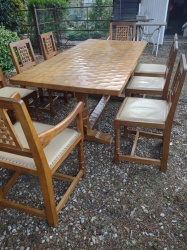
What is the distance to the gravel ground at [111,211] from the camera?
132cm

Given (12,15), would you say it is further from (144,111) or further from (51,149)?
(51,149)

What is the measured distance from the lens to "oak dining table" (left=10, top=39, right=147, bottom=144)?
1604 millimetres

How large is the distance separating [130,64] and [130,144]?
815 millimetres

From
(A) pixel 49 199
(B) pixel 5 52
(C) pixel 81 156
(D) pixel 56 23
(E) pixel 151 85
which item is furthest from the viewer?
(D) pixel 56 23

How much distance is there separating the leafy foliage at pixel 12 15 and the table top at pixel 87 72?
3.46m

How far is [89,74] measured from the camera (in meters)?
1.82

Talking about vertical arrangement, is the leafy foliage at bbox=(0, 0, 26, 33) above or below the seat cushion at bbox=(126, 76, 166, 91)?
above

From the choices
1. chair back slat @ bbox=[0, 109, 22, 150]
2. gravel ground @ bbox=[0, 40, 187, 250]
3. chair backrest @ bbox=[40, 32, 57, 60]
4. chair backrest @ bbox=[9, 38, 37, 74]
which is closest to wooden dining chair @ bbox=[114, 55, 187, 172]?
gravel ground @ bbox=[0, 40, 187, 250]

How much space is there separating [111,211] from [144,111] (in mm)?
841

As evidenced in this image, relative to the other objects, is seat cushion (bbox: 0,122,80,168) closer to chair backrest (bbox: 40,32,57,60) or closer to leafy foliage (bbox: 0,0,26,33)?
chair backrest (bbox: 40,32,57,60)

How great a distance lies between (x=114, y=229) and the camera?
1.39 metres

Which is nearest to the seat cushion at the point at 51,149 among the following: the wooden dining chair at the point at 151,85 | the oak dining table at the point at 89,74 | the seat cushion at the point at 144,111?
the oak dining table at the point at 89,74

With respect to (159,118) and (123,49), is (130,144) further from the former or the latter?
(123,49)

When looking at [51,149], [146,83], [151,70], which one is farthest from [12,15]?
[51,149]
